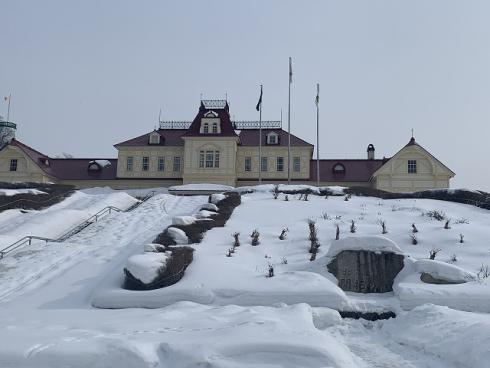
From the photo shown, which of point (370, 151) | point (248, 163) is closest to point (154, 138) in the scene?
point (248, 163)

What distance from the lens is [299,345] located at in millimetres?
6621

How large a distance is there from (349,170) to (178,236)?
110 ft

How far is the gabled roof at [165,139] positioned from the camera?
46906mm

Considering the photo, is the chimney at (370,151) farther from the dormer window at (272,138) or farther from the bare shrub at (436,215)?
the bare shrub at (436,215)

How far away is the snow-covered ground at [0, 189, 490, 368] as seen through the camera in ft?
21.6

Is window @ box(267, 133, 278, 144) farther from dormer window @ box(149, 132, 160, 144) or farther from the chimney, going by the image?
dormer window @ box(149, 132, 160, 144)

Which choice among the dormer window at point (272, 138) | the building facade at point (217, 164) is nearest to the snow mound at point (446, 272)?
the building facade at point (217, 164)

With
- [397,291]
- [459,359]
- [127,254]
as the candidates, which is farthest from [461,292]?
[127,254]

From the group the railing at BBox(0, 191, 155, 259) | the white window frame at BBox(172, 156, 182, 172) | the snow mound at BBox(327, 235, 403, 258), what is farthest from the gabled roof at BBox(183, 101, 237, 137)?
the snow mound at BBox(327, 235, 403, 258)

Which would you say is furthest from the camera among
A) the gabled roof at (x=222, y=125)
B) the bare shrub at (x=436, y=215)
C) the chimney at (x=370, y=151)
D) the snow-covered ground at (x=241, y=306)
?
the chimney at (x=370, y=151)

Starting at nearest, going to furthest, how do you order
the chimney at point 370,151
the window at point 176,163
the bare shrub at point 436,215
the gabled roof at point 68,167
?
the bare shrub at point 436,215, the gabled roof at point 68,167, the window at point 176,163, the chimney at point 370,151

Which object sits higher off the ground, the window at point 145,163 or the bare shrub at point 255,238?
the window at point 145,163

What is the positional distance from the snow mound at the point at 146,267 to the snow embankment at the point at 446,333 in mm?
4983

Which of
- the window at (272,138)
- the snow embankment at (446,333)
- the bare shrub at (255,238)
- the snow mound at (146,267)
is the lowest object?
the snow embankment at (446,333)
